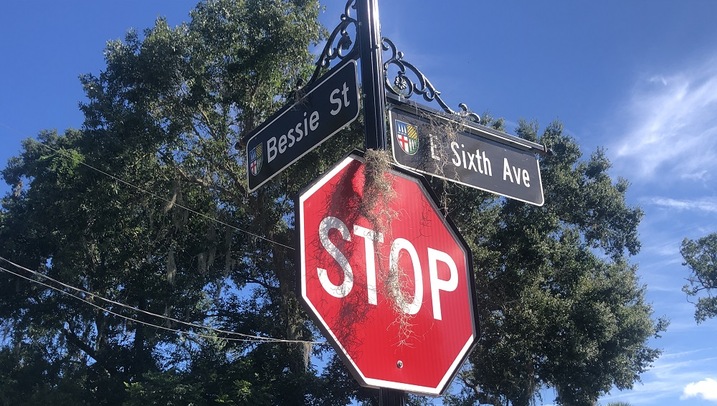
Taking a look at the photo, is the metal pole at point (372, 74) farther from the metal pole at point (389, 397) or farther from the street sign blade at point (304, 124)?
the metal pole at point (389, 397)

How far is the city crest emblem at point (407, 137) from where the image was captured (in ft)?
9.86

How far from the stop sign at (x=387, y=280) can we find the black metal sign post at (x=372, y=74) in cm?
23

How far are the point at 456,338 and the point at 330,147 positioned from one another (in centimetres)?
1322

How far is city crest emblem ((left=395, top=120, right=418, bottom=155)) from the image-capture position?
301 centimetres

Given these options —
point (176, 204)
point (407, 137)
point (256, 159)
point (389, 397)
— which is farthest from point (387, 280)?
point (176, 204)

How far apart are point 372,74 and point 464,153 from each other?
0.60m

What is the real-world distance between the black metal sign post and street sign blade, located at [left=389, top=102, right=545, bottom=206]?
0.06 metres

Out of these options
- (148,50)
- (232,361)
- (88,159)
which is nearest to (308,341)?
(232,361)

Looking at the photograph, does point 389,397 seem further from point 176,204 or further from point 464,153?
point 176,204

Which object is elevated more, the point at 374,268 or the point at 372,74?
the point at 372,74

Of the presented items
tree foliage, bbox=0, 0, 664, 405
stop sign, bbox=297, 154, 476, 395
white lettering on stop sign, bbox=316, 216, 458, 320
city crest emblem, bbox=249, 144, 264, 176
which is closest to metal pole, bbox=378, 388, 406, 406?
stop sign, bbox=297, 154, 476, 395

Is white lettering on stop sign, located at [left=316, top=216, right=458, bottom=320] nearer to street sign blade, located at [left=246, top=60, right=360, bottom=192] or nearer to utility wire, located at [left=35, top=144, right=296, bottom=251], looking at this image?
street sign blade, located at [left=246, top=60, right=360, bottom=192]

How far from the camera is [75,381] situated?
19234mm

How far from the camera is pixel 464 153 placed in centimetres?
326
